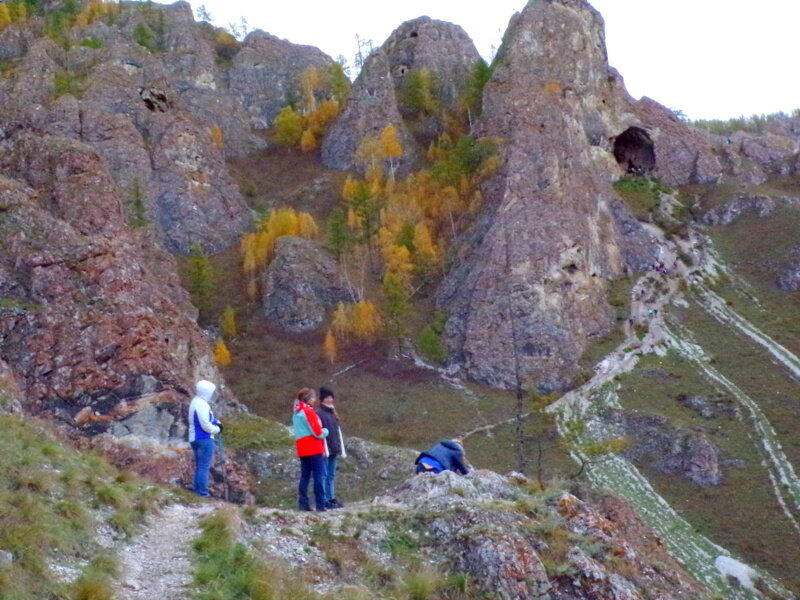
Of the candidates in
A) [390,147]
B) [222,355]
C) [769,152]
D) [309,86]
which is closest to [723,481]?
[222,355]

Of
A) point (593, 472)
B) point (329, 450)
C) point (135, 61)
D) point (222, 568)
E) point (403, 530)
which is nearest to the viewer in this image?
point (222, 568)

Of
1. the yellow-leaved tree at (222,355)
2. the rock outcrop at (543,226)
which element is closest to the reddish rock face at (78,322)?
the yellow-leaved tree at (222,355)

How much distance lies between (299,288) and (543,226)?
16351mm

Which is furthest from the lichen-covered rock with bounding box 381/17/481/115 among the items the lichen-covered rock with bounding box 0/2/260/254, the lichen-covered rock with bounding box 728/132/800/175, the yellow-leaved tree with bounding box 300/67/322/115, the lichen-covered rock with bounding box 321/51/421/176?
the lichen-covered rock with bounding box 728/132/800/175

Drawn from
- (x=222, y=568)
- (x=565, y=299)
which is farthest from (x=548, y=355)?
(x=222, y=568)

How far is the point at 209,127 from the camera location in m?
74.8

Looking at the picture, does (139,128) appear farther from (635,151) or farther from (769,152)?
(769,152)

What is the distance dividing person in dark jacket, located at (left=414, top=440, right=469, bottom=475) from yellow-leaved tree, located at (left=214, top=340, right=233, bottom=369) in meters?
35.0

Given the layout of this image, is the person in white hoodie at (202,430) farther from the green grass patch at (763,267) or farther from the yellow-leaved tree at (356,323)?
the green grass patch at (763,267)

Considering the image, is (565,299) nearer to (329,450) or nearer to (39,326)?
(39,326)

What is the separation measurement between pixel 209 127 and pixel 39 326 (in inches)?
1981

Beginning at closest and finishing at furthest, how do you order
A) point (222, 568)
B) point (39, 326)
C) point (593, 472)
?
Result: point (222, 568)
point (39, 326)
point (593, 472)

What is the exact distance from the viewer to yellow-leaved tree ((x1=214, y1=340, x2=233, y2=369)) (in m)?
52.1

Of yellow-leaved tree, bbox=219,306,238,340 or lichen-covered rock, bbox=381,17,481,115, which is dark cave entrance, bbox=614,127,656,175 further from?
Result: yellow-leaved tree, bbox=219,306,238,340
